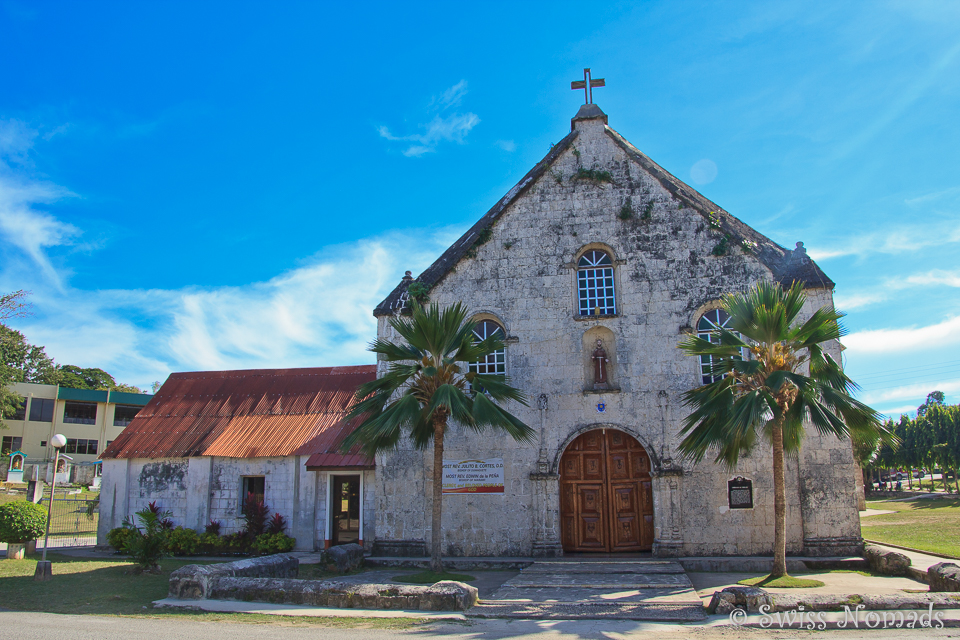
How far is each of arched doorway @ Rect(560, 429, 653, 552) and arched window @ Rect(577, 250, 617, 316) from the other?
128 inches

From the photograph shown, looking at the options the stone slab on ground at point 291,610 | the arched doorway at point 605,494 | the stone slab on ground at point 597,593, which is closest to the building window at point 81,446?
the stone slab on ground at point 291,610

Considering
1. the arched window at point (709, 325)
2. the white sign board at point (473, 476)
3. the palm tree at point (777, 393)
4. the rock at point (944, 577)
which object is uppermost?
the arched window at point (709, 325)

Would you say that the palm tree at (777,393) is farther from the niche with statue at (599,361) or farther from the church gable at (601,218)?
the church gable at (601,218)

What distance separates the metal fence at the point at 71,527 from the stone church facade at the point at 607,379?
13.7 m

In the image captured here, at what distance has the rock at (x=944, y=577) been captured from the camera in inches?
393

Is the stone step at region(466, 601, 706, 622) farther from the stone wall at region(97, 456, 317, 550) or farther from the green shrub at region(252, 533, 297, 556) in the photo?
the stone wall at region(97, 456, 317, 550)

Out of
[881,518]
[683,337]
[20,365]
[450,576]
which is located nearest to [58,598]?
[450,576]

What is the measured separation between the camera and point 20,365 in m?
57.2

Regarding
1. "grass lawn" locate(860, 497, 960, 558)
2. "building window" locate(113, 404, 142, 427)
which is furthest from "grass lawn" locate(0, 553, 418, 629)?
"building window" locate(113, 404, 142, 427)

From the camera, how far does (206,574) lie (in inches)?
447

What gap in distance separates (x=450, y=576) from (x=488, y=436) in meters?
4.06

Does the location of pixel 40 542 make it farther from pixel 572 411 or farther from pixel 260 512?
pixel 572 411

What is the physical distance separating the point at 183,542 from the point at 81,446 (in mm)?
43216

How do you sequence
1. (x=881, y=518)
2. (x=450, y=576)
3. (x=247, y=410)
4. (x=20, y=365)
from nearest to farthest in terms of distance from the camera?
(x=450, y=576)
(x=247, y=410)
(x=881, y=518)
(x=20, y=365)
